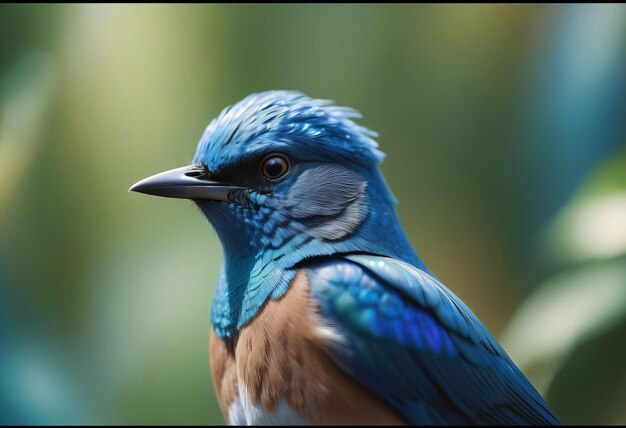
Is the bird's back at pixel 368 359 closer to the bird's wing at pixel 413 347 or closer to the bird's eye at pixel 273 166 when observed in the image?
the bird's wing at pixel 413 347

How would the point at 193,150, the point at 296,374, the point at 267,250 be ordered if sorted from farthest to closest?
the point at 193,150 → the point at 267,250 → the point at 296,374

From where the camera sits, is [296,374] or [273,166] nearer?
[296,374]

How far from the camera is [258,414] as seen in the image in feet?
Answer: 3.85

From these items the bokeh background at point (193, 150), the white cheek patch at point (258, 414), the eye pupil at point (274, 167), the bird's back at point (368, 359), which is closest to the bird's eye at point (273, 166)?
the eye pupil at point (274, 167)

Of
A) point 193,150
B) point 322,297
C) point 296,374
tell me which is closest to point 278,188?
point 322,297

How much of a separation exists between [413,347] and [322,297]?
7.6 inches

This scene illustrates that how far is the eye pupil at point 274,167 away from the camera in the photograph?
134cm

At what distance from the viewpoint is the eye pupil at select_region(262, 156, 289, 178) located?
134 centimetres

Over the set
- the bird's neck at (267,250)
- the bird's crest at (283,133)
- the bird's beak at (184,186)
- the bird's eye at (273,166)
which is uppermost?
the bird's crest at (283,133)

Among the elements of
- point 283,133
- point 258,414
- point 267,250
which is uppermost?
point 283,133

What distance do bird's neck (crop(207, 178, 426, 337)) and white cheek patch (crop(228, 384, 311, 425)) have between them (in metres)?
0.13

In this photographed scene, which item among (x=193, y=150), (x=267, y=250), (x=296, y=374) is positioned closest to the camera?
(x=296, y=374)

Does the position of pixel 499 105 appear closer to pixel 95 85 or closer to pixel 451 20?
pixel 451 20

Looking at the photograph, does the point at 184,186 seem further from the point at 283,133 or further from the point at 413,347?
the point at 413,347
